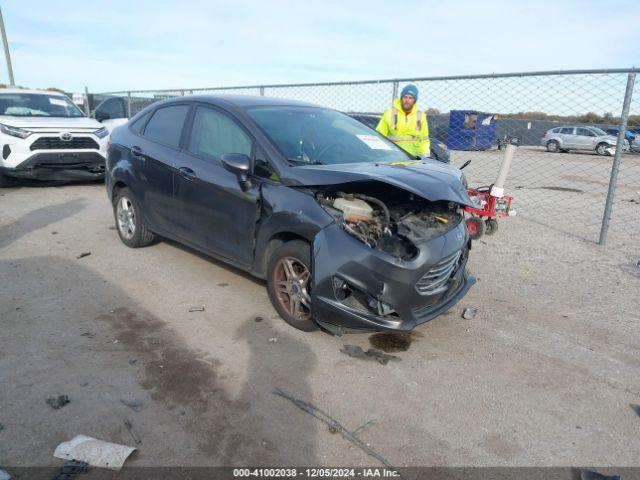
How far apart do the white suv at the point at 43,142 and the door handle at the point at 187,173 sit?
5.67 meters

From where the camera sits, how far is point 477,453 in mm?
2553

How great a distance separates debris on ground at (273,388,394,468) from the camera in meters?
2.51

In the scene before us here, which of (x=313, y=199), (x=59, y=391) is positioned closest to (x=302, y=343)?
(x=313, y=199)

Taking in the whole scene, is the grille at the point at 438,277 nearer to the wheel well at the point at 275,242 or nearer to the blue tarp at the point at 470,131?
the wheel well at the point at 275,242

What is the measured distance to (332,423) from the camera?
2736mm

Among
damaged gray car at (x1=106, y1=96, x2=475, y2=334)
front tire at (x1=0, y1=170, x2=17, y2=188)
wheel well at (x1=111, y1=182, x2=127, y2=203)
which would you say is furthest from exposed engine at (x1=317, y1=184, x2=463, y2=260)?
front tire at (x1=0, y1=170, x2=17, y2=188)

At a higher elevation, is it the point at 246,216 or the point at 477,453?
the point at 246,216

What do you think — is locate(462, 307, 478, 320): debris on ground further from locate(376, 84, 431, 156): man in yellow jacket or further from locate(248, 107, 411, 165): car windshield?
locate(376, 84, 431, 156): man in yellow jacket

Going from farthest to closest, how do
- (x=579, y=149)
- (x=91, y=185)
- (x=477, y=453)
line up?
(x=579, y=149), (x=91, y=185), (x=477, y=453)

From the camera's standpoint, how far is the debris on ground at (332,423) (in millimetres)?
2506

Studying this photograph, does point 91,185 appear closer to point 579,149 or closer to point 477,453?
point 477,453

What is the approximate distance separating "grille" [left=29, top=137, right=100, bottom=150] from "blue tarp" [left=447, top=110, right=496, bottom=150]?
1783cm

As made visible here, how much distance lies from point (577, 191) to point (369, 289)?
436 inches

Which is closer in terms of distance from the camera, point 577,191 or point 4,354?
point 4,354
